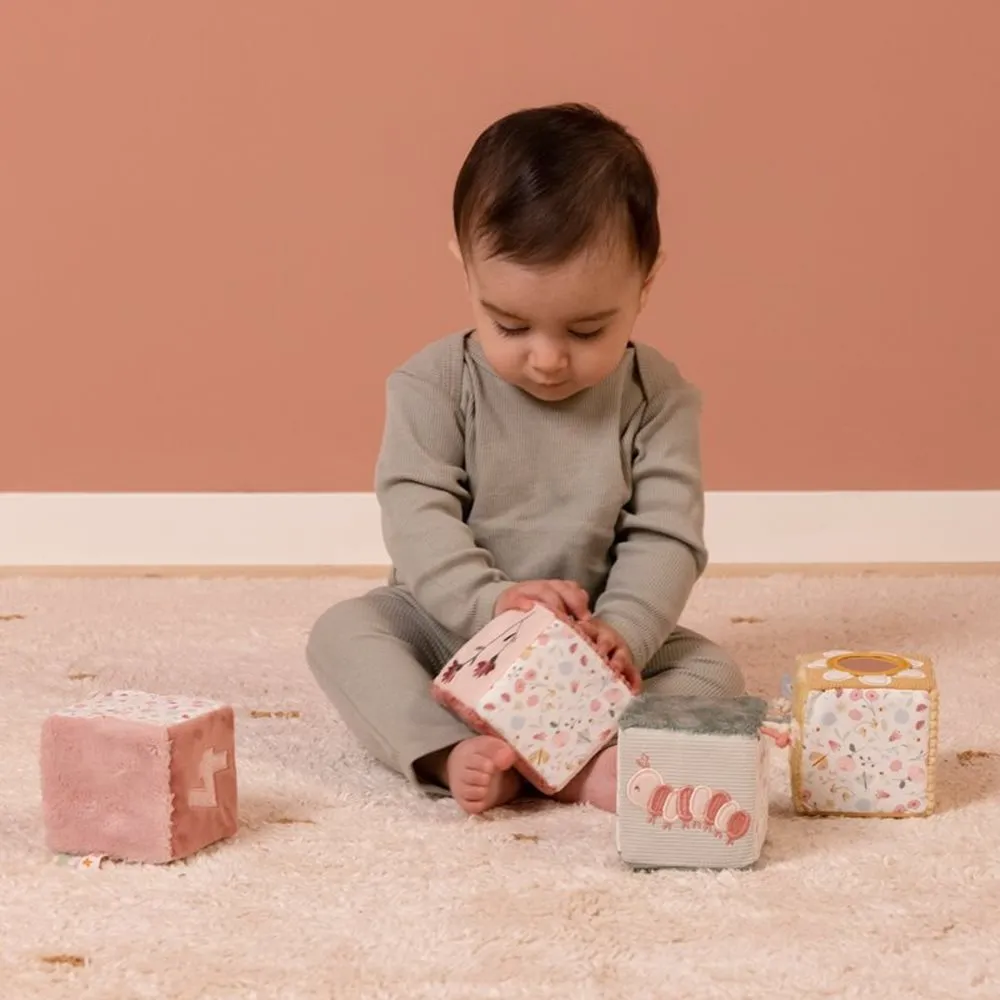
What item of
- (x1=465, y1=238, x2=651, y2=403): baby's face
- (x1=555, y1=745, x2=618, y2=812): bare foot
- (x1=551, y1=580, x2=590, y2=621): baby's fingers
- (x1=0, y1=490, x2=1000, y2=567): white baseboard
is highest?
(x1=465, y1=238, x2=651, y2=403): baby's face

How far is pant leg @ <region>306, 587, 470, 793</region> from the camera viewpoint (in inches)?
44.1

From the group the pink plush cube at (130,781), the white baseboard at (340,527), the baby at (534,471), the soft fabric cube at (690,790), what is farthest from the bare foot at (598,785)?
the white baseboard at (340,527)

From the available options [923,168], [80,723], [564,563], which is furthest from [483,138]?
[923,168]

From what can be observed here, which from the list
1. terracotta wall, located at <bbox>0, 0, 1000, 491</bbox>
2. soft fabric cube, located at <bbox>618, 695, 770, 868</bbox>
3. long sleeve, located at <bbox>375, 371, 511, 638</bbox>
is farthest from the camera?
terracotta wall, located at <bbox>0, 0, 1000, 491</bbox>

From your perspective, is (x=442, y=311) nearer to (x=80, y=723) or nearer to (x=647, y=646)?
(x=647, y=646)

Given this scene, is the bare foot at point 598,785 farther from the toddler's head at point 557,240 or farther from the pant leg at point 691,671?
the toddler's head at point 557,240

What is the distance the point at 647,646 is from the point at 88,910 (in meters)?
0.46

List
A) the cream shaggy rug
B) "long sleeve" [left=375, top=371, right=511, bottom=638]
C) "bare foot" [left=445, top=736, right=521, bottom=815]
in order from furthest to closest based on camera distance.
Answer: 1. "long sleeve" [left=375, top=371, right=511, bottom=638]
2. "bare foot" [left=445, top=736, right=521, bottom=815]
3. the cream shaggy rug

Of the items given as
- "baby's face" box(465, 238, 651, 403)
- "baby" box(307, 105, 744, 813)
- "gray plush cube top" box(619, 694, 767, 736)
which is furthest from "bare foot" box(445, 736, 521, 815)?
"baby's face" box(465, 238, 651, 403)

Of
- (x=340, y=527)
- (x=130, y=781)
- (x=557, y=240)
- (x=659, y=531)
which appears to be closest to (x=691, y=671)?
(x=659, y=531)

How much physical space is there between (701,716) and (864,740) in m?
0.14

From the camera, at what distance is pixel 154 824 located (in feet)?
3.16

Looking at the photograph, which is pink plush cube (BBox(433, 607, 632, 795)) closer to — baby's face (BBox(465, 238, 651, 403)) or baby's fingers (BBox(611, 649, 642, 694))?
baby's fingers (BBox(611, 649, 642, 694))

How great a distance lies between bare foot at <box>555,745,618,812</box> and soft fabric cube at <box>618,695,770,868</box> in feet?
0.35
